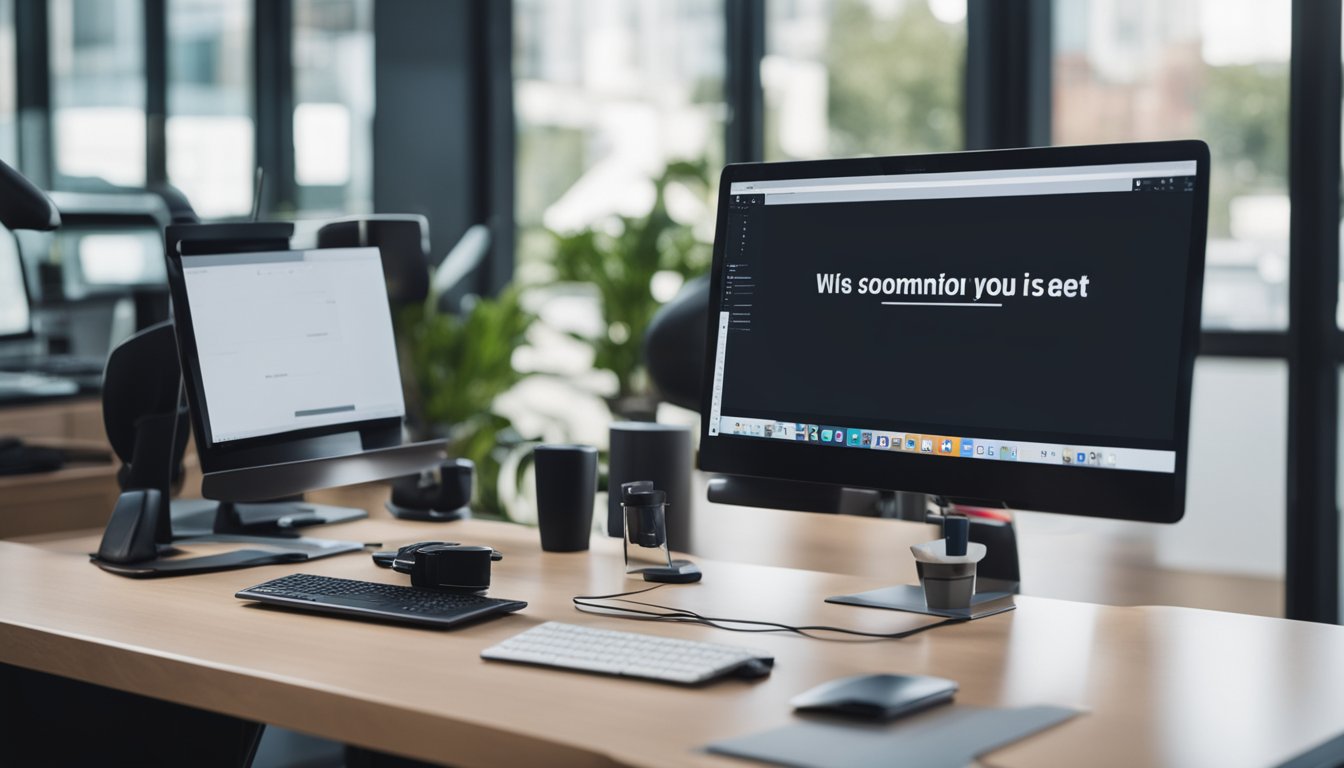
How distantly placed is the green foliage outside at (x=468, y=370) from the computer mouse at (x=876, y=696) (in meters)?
3.18

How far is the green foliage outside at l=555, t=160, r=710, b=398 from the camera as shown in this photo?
4113 millimetres

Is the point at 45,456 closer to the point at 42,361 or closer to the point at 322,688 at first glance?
the point at 42,361

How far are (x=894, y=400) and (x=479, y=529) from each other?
80 cm

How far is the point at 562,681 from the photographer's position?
1289mm

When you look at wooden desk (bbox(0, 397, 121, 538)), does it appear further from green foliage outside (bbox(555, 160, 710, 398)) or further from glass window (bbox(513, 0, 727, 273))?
glass window (bbox(513, 0, 727, 273))

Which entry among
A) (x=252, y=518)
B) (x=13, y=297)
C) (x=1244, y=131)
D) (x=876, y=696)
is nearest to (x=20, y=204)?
(x=252, y=518)

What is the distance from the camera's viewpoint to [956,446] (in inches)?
63.4

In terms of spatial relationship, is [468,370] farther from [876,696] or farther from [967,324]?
[876,696]

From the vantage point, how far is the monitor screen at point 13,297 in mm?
3414

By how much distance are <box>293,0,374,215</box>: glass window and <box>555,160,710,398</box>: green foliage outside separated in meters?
1.69

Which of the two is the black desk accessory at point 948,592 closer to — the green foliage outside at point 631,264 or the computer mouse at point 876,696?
the computer mouse at point 876,696

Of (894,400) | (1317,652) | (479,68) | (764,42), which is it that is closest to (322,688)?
(894,400)

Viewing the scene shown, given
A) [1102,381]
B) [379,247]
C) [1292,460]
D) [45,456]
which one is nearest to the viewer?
[1102,381]

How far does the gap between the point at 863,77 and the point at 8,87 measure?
3.22m
